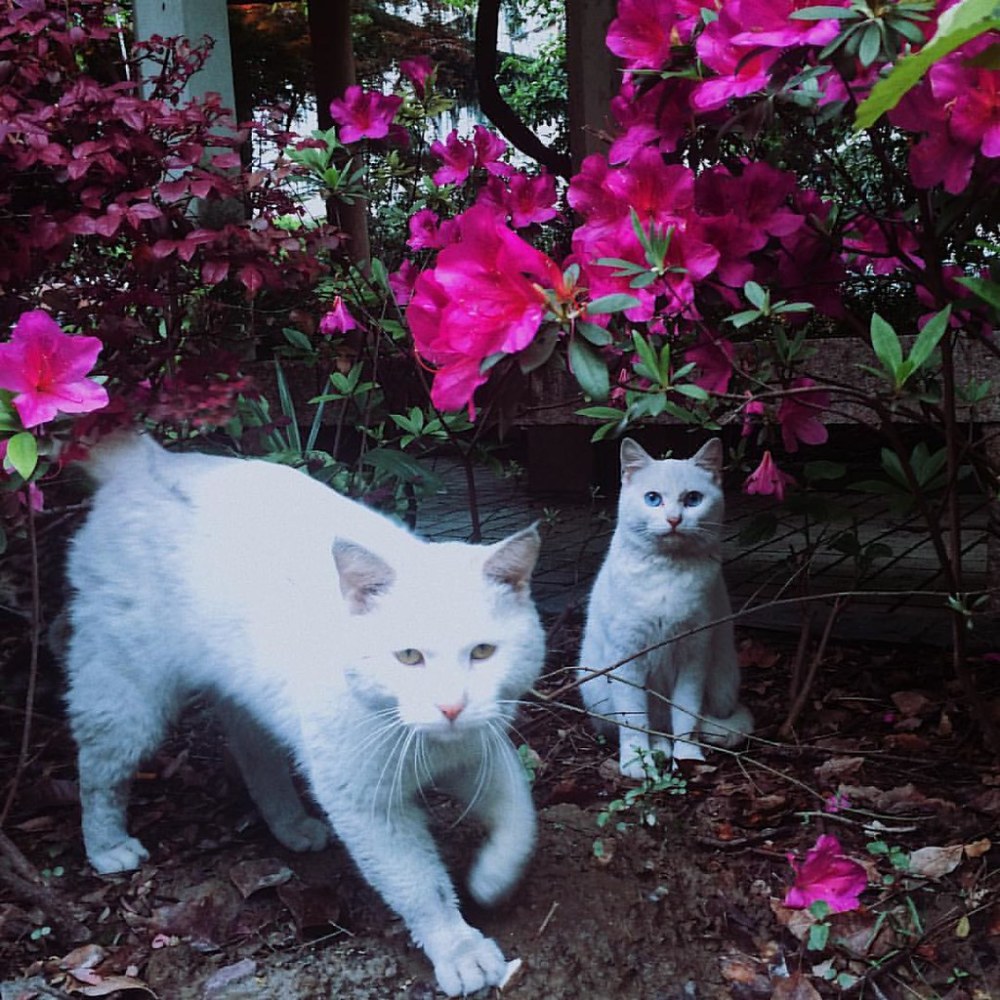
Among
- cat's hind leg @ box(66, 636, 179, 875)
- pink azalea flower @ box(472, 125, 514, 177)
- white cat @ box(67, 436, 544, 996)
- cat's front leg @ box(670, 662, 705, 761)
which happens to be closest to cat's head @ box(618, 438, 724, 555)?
cat's front leg @ box(670, 662, 705, 761)

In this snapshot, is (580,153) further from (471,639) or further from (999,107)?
(471,639)

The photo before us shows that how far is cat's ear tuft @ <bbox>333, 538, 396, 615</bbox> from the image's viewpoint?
39.7 inches

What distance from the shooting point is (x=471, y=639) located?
100 cm

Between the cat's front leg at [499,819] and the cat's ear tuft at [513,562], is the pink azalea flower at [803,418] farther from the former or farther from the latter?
the cat's front leg at [499,819]

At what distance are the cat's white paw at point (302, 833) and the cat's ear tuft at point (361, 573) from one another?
1.06ft

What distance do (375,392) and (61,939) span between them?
922 mm

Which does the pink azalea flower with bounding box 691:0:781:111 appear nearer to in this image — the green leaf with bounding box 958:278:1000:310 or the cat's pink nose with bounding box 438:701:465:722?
the green leaf with bounding box 958:278:1000:310

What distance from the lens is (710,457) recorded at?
1373 mm

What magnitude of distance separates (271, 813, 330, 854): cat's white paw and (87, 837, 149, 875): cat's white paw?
0.54 feet

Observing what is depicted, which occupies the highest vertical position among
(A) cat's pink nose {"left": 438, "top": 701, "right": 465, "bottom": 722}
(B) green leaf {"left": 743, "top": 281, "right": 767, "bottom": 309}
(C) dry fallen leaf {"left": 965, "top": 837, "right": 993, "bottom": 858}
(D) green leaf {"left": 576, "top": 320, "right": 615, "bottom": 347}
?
(B) green leaf {"left": 743, "top": 281, "right": 767, "bottom": 309}

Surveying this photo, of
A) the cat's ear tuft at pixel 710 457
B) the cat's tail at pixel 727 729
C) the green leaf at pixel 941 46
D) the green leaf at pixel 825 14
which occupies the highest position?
the green leaf at pixel 825 14

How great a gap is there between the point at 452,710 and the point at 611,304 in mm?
441

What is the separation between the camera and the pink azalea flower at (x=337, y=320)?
1.56 m

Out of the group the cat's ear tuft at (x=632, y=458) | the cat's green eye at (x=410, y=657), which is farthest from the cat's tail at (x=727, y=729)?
the cat's green eye at (x=410, y=657)
